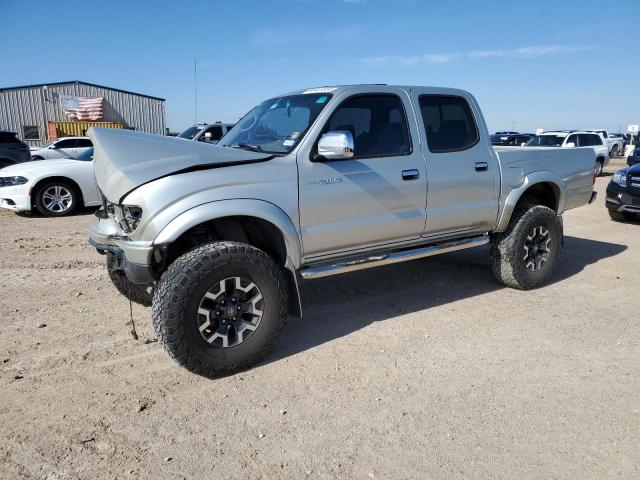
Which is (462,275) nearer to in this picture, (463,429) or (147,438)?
(463,429)

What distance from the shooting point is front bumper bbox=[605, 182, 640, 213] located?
30.0 feet

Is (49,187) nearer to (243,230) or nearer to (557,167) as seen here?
(243,230)

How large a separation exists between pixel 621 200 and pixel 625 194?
5.0 inches

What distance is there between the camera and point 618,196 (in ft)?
30.9

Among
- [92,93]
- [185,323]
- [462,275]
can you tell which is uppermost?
[92,93]

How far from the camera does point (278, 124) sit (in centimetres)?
427

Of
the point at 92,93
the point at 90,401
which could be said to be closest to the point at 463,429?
the point at 90,401

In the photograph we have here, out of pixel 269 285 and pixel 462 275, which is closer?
pixel 269 285

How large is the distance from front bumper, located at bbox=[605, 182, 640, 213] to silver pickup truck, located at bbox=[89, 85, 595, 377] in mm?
4890

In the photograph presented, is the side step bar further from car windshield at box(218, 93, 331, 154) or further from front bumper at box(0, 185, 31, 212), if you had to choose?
front bumper at box(0, 185, 31, 212)

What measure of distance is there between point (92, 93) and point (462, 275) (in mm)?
32015

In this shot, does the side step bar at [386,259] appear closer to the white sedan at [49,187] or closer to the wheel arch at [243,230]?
the wheel arch at [243,230]

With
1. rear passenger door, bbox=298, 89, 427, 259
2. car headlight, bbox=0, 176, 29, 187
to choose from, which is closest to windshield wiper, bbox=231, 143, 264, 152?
rear passenger door, bbox=298, 89, 427, 259

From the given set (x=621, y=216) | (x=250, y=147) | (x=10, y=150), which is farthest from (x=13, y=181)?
(x=621, y=216)
